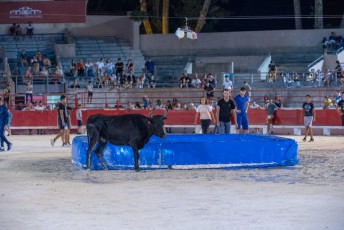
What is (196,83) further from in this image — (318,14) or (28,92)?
(318,14)

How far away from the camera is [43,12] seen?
5066cm

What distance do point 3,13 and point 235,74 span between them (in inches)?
563

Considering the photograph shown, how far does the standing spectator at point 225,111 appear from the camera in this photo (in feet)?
75.8

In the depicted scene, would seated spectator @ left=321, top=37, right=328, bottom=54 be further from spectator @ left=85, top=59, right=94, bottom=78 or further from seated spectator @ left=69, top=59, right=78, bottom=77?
seated spectator @ left=69, top=59, right=78, bottom=77

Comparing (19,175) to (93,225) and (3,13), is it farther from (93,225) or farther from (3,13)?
(3,13)

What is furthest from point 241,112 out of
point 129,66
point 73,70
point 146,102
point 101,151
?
point 73,70

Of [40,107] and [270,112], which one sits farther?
[40,107]

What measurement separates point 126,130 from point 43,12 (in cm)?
3268

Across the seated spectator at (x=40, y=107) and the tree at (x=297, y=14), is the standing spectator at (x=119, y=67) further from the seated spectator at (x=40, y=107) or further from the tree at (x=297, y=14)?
the tree at (x=297, y=14)

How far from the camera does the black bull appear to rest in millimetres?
19234

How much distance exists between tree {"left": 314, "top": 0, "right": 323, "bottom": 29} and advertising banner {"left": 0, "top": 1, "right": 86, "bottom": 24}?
13235mm

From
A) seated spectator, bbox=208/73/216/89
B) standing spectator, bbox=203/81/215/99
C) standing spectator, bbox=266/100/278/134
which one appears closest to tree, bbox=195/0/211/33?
seated spectator, bbox=208/73/216/89

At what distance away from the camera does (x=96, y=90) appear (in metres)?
42.5

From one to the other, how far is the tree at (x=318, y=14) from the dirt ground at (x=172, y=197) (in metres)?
28.4
